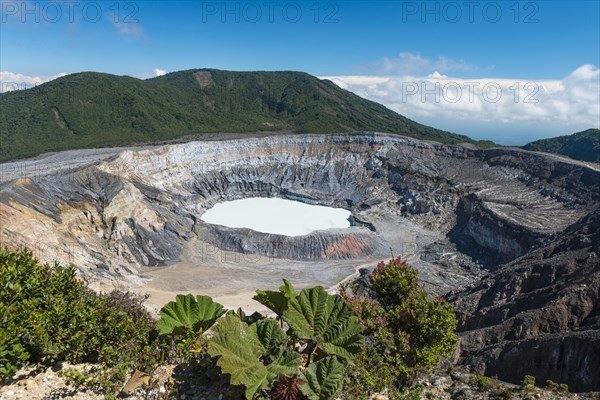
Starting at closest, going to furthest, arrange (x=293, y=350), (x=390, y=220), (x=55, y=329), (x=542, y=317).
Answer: (x=293, y=350) < (x=55, y=329) < (x=542, y=317) < (x=390, y=220)

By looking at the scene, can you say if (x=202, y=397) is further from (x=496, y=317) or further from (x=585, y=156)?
(x=585, y=156)

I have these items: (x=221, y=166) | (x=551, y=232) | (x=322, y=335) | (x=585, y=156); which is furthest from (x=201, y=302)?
(x=585, y=156)

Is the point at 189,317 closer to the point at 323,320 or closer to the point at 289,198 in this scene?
the point at 323,320

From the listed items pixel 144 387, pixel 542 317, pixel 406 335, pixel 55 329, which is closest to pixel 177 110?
pixel 542 317

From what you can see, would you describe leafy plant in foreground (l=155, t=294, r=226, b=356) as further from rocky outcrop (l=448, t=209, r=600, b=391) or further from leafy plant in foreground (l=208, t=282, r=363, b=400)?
rocky outcrop (l=448, t=209, r=600, b=391)

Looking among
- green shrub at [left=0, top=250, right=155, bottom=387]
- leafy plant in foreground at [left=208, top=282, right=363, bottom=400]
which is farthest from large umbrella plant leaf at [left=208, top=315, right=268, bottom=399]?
green shrub at [left=0, top=250, right=155, bottom=387]

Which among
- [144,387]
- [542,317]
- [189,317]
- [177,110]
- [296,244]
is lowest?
[296,244]
